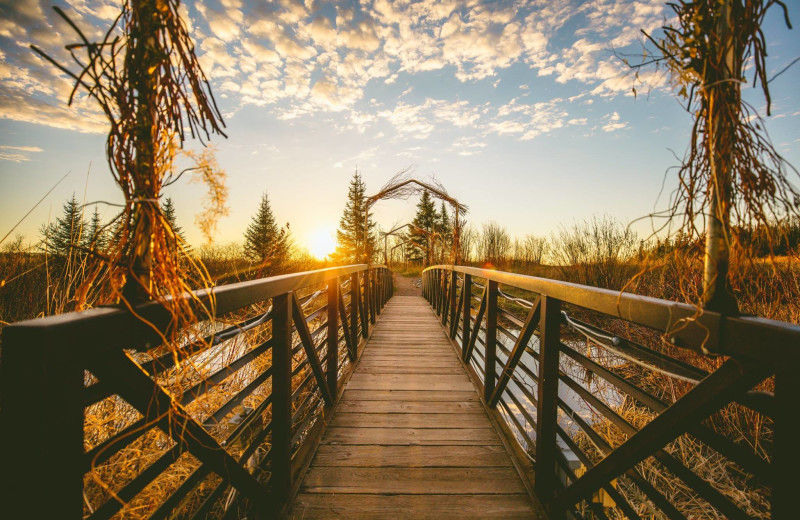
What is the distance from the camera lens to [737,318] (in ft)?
2.34

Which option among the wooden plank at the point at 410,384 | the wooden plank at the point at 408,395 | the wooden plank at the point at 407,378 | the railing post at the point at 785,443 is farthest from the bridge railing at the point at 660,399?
the wooden plank at the point at 407,378

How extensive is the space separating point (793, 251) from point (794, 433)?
45 centimetres

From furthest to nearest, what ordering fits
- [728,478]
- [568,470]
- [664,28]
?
[728,478] < [568,470] < [664,28]

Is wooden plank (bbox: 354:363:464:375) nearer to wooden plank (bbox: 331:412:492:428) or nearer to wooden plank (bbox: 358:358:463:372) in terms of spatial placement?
wooden plank (bbox: 358:358:463:372)

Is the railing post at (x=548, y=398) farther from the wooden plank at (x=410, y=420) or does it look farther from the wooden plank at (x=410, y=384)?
the wooden plank at (x=410, y=384)

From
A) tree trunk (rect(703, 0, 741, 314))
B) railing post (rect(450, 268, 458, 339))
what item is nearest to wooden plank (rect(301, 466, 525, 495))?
tree trunk (rect(703, 0, 741, 314))

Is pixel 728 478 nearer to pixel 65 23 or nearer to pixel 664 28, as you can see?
pixel 664 28

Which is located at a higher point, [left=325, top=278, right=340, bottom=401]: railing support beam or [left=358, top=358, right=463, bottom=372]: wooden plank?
[left=325, top=278, right=340, bottom=401]: railing support beam

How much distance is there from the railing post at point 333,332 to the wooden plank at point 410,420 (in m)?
0.25

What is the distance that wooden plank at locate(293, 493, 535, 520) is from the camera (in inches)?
56.2

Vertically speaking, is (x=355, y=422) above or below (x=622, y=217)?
below

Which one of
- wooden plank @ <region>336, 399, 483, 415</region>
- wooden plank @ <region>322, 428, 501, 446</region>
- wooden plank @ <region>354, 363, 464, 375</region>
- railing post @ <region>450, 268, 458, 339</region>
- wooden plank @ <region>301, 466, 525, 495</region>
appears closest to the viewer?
wooden plank @ <region>301, 466, 525, 495</region>

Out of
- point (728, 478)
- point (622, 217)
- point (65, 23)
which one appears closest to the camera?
point (65, 23)

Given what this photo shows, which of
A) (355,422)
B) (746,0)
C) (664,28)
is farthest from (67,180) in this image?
(746,0)
